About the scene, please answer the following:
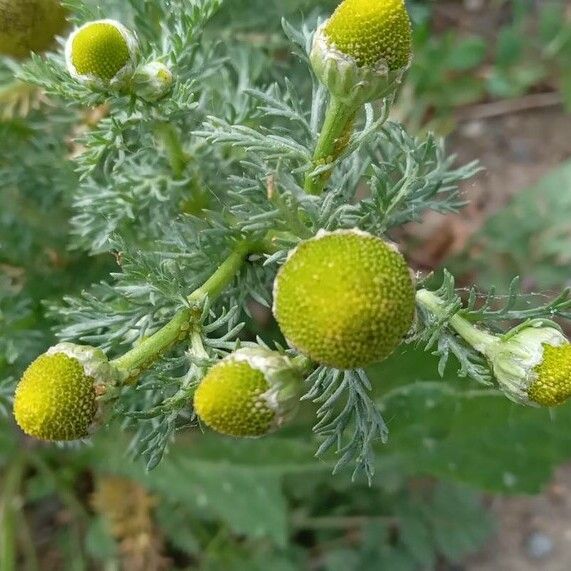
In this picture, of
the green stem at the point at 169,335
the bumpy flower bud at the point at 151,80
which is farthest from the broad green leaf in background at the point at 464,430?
the bumpy flower bud at the point at 151,80

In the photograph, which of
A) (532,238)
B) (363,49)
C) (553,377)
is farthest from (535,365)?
(532,238)

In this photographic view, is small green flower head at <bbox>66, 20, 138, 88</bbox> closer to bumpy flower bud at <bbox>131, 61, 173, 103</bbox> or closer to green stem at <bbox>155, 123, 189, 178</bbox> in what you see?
bumpy flower bud at <bbox>131, 61, 173, 103</bbox>

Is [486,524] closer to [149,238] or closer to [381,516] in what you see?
[381,516]

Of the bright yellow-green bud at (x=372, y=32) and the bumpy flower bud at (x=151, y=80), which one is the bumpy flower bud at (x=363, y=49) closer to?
the bright yellow-green bud at (x=372, y=32)

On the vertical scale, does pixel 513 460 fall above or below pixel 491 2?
below

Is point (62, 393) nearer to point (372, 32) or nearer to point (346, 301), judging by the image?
point (346, 301)

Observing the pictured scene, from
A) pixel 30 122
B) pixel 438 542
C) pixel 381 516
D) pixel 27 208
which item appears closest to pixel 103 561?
pixel 381 516
